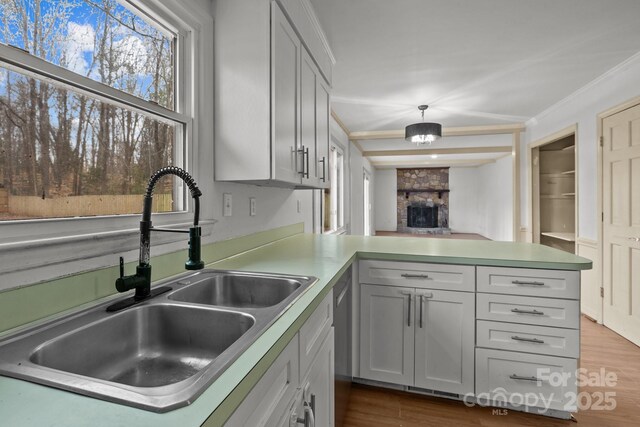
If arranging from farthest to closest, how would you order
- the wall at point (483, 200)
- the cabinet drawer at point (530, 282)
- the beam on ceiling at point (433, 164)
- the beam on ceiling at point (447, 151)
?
the beam on ceiling at point (433, 164) → the wall at point (483, 200) → the beam on ceiling at point (447, 151) → the cabinet drawer at point (530, 282)

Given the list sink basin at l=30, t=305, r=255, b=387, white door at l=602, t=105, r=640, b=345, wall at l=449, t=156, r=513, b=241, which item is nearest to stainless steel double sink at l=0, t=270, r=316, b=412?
sink basin at l=30, t=305, r=255, b=387

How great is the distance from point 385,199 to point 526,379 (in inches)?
377

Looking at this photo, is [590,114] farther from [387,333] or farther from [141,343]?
[141,343]

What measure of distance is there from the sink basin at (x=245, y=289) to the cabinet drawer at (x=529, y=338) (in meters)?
1.18

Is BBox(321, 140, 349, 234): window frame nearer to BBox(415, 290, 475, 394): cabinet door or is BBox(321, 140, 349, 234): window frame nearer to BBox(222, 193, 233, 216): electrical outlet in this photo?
BBox(415, 290, 475, 394): cabinet door

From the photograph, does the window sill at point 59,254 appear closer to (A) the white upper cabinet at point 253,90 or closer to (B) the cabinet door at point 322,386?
(A) the white upper cabinet at point 253,90

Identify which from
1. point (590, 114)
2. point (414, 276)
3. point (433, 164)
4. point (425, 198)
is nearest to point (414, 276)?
point (414, 276)

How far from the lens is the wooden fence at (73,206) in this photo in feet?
2.89

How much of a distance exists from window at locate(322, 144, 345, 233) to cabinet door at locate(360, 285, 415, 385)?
238cm

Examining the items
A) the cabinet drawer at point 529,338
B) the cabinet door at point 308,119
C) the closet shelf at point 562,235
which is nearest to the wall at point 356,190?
the closet shelf at point 562,235

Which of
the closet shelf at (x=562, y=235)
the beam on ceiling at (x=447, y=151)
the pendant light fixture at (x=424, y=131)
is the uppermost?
the beam on ceiling at (x=447, y=151)

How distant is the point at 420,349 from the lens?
6.24 ft

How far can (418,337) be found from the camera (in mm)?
1901

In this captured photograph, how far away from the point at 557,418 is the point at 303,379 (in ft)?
5.51
